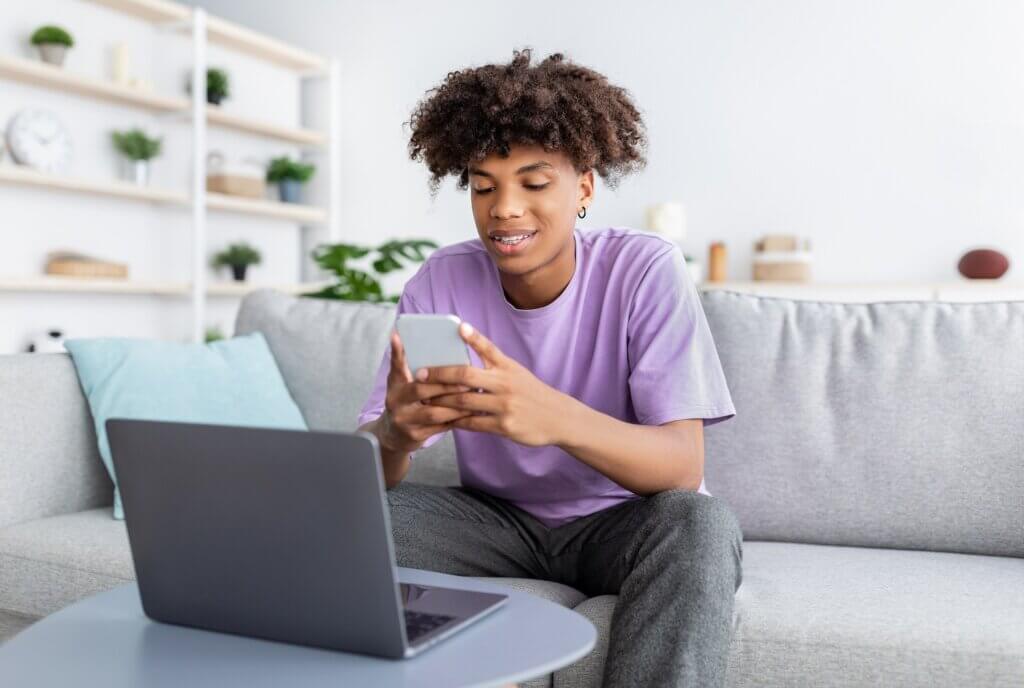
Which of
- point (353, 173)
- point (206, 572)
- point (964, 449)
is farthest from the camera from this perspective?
point (353, 173)

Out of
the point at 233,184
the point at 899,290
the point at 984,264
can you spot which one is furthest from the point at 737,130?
the point at 233,184

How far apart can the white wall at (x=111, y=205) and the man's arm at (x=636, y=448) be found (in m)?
3.55

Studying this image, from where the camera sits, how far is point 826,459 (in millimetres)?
1742

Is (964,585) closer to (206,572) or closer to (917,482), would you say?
(917,482)

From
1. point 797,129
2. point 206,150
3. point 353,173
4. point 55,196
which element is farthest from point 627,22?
point 55,196

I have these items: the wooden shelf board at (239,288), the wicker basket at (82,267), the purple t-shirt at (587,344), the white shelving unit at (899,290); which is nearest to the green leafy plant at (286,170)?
the wooden shelf board at (239,288)

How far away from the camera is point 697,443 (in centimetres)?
140

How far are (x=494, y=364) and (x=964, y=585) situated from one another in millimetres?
798

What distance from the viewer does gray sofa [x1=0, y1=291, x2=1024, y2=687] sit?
1.63 meters

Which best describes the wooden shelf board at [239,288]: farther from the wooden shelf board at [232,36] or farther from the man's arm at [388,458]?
the man's arm at [388,458]

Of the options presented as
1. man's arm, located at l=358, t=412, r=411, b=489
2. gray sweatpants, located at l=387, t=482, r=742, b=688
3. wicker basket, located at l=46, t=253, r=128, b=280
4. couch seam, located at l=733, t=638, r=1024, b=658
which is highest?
wicker basket, located at l=46, t=253, r=128, b=280

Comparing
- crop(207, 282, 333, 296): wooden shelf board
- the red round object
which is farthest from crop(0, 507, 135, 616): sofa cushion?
the red round object

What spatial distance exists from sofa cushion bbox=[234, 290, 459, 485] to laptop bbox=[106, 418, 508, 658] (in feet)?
3.38

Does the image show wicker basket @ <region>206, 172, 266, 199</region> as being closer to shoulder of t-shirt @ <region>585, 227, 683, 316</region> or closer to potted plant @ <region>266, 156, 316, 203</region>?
potted plant @ <region>266, 156, 316, 203</region>
